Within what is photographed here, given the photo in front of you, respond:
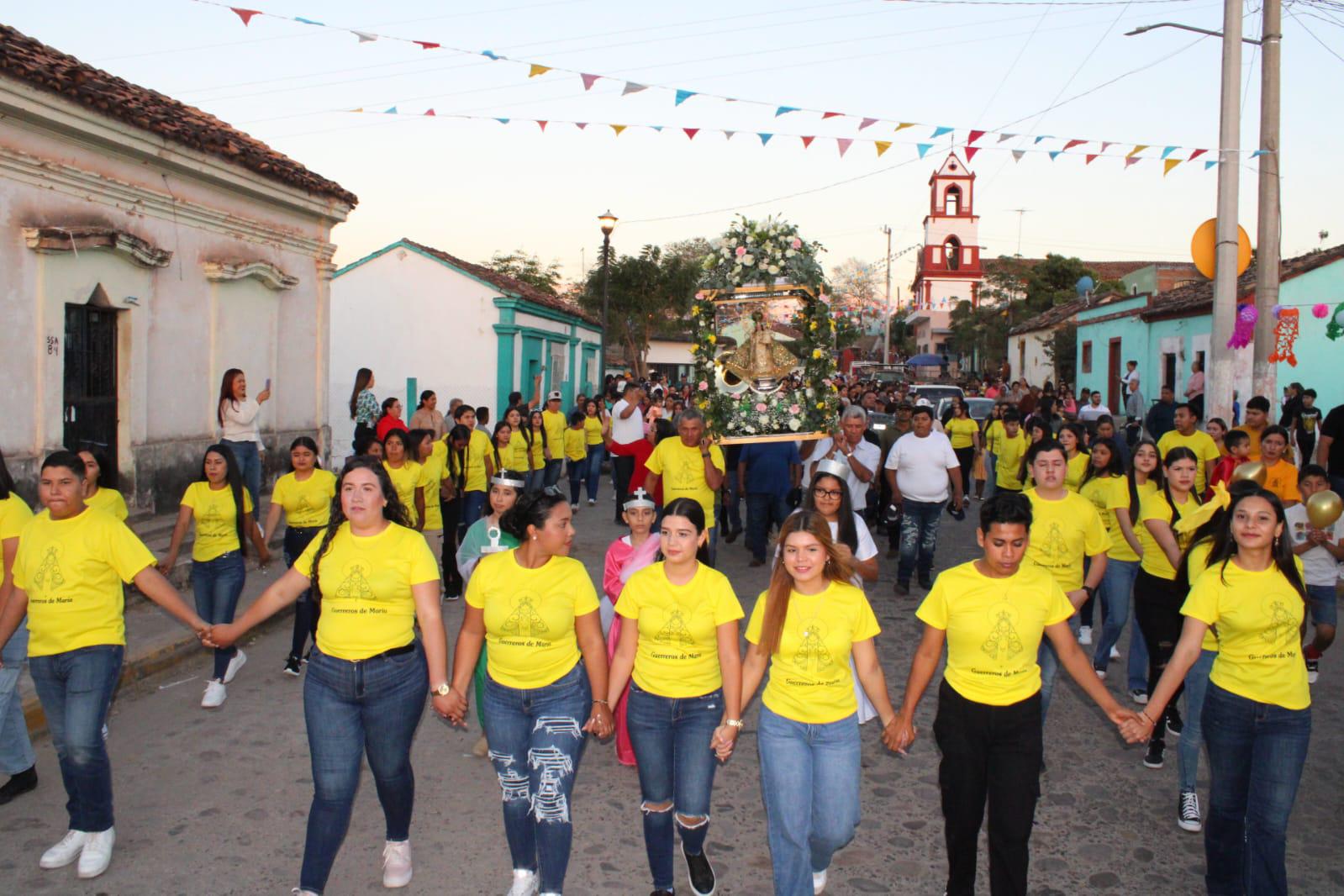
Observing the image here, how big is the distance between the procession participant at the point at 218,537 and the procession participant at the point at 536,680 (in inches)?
127

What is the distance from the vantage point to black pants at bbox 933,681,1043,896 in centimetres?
395

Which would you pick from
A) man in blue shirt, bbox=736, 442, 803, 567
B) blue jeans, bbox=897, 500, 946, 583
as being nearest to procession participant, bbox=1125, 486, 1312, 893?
blue jeans, bbox=897, 500, 946, 583

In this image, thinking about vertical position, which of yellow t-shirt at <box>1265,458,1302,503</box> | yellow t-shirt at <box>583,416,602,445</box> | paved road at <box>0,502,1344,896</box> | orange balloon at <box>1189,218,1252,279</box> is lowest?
paved road at <box>0,502,1344,896</box>

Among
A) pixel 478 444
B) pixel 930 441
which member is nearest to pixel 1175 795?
pixel 930 441

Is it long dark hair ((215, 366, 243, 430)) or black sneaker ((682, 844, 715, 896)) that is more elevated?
long dark hair ((215, 366, 243, 430))

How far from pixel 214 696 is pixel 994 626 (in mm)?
5038

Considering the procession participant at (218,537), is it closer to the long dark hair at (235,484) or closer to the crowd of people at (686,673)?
the long dark hair at (235,484)

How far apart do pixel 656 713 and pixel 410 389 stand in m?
22.3

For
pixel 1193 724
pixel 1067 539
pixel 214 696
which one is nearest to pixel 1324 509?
pixel 1067 539

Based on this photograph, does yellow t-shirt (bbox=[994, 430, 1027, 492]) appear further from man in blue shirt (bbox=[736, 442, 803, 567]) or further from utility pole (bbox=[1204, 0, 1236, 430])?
man in blue shirt (bbox=[736, 442, 803, 567])

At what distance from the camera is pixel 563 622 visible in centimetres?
423

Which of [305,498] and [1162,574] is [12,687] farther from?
[1162,574]

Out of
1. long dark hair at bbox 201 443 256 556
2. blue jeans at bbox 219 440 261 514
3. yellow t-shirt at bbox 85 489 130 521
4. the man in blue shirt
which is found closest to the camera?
yellow t-shirt at bbox 85 489 130 521

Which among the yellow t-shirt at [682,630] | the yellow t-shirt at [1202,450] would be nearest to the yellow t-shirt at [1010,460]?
the yellow t-shirt at [1202,450]
